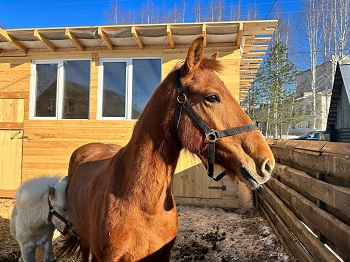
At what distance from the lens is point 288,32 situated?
2550cm

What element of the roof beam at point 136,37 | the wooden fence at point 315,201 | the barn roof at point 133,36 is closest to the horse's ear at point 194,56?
the wooden fence at point 315,201

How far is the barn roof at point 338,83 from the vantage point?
1228 cm

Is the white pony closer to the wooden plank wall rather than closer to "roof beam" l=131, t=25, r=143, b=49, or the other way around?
the wooden plank wall

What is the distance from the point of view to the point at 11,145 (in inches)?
265

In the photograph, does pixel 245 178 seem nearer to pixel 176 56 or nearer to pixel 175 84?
pixel 175 84

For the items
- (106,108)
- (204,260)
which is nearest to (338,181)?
(204,260)

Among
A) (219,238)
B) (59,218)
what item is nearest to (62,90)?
(59,218)

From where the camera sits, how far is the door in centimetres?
668

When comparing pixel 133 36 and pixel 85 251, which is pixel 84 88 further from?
pixel 85 251

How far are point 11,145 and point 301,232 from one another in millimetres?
6638

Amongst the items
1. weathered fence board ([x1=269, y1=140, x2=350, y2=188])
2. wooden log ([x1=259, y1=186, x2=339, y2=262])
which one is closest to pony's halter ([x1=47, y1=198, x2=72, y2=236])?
wooden log ([x1=259, y1=186, x2=339, y2=262])

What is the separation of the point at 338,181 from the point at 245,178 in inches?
49.0

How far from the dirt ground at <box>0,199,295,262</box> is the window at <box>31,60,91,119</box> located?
7.96ft

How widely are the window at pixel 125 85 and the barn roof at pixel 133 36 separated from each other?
→ 401 mm
